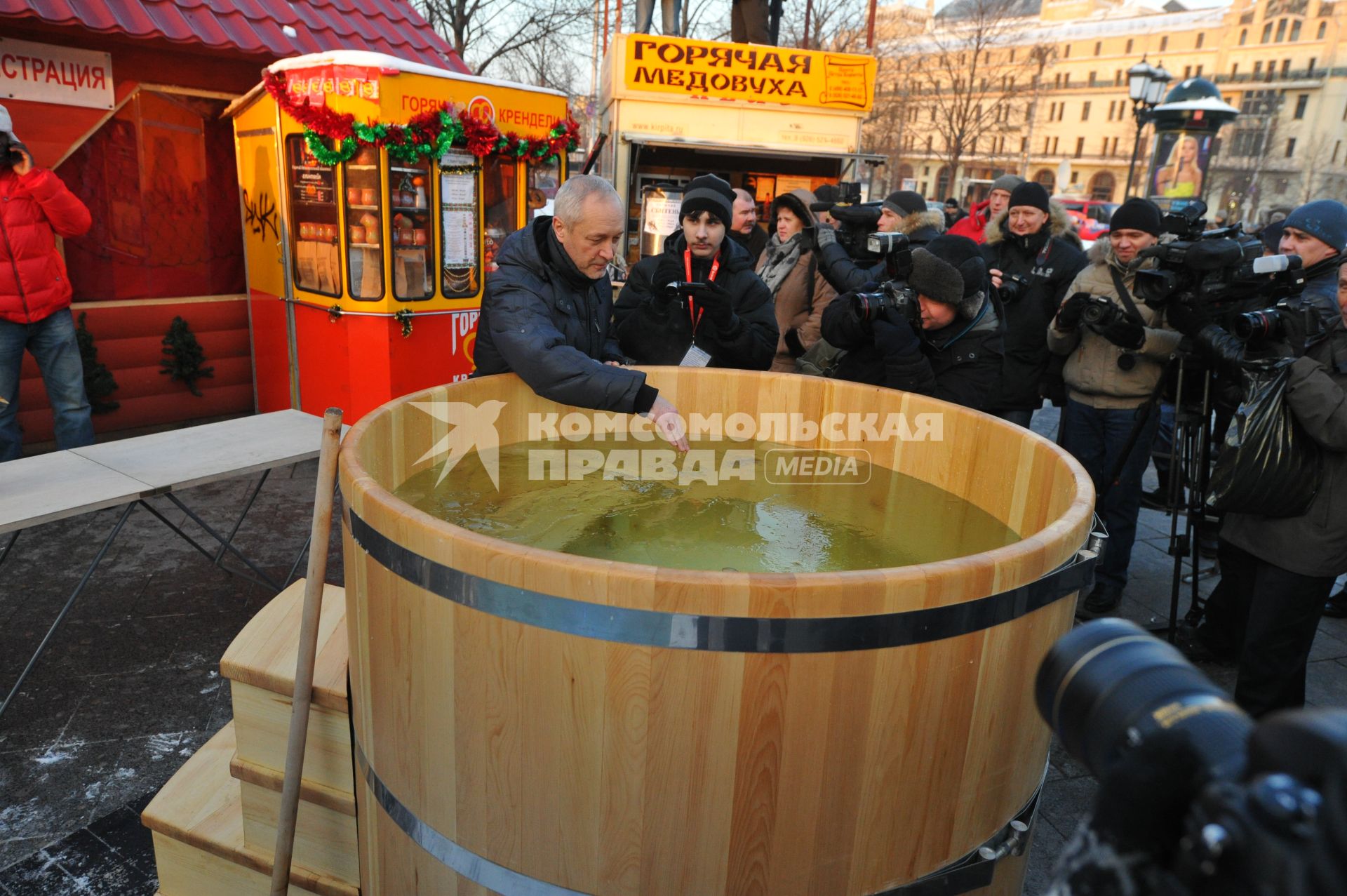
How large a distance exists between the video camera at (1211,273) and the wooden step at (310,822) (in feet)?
11.7

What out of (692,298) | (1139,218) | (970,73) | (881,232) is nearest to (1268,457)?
(1139,218)

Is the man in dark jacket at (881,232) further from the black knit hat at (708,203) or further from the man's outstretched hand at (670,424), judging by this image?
the man's outstretched hand at (670,424)

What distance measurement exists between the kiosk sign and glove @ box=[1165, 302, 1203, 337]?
664 cm

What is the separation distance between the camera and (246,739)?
7.35 ft

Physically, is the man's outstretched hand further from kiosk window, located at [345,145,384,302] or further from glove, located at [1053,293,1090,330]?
kiosk window, located at [345,145,384,302]

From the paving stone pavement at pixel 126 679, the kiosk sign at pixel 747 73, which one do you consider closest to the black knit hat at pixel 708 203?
the paving stone pavement at pixel 126 679

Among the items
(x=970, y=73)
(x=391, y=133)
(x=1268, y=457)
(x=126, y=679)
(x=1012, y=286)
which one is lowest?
(x=126, y=679)

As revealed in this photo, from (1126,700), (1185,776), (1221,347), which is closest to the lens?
(1185,776)

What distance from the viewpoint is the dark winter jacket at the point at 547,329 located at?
8.71 feet

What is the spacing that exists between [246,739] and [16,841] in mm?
991

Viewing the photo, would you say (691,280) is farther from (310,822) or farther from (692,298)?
(310,822)

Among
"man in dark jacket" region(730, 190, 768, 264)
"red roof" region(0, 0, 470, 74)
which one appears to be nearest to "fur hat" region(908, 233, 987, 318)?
"man in dark jacket" region(730, 190, 768, 264)

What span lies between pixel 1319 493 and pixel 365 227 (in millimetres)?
5459

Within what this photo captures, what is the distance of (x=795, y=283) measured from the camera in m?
4.90
